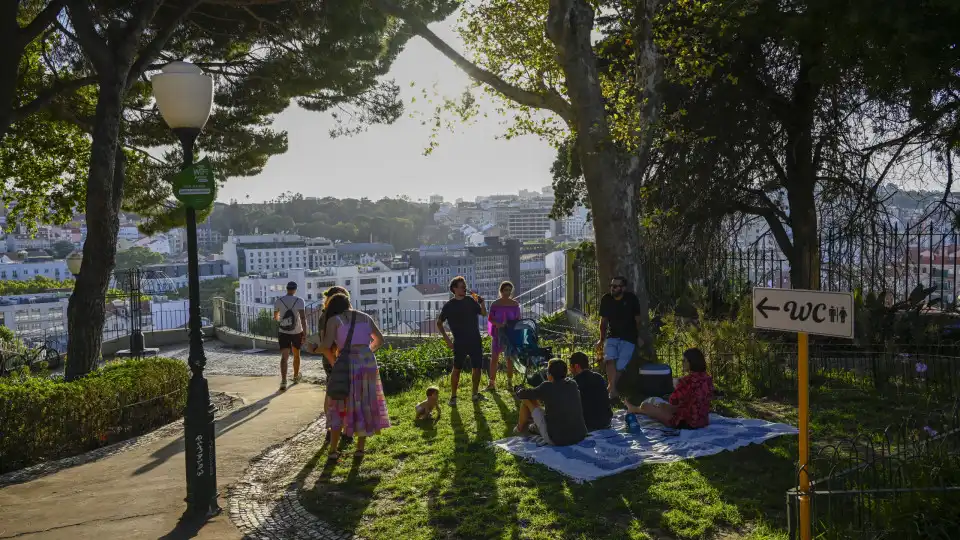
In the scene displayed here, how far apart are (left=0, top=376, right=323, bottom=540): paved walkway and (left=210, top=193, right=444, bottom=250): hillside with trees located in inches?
6089

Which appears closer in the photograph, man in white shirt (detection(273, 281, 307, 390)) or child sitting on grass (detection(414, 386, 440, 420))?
child sitting on grass (detection(414, 386, 440, 420))

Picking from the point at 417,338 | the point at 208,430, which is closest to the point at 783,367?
the point at 208,430

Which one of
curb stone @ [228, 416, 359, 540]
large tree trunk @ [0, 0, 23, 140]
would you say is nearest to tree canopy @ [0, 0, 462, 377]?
large tree trunk @ [0, 0, 23, 140]

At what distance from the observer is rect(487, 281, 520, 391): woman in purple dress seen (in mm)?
9648

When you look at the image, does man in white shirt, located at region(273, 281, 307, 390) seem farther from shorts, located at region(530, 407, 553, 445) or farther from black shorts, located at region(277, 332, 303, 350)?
shorts, located at region(530, 407, 553, 445)

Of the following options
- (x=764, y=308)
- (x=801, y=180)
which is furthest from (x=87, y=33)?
(x=801, y=180)

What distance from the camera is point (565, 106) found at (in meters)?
9.85

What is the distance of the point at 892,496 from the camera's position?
3932mm

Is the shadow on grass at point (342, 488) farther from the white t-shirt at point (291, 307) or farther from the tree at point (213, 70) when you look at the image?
the tree at point (213, 70)

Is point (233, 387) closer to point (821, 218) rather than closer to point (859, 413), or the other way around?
point (859, 413)

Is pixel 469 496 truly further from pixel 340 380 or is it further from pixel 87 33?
pixel 87 33

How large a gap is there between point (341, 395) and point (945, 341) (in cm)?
882

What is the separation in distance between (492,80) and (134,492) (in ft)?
20.7

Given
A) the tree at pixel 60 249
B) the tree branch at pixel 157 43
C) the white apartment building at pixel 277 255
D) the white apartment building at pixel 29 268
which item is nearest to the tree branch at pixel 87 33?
the tree branch at pixel 157 43
